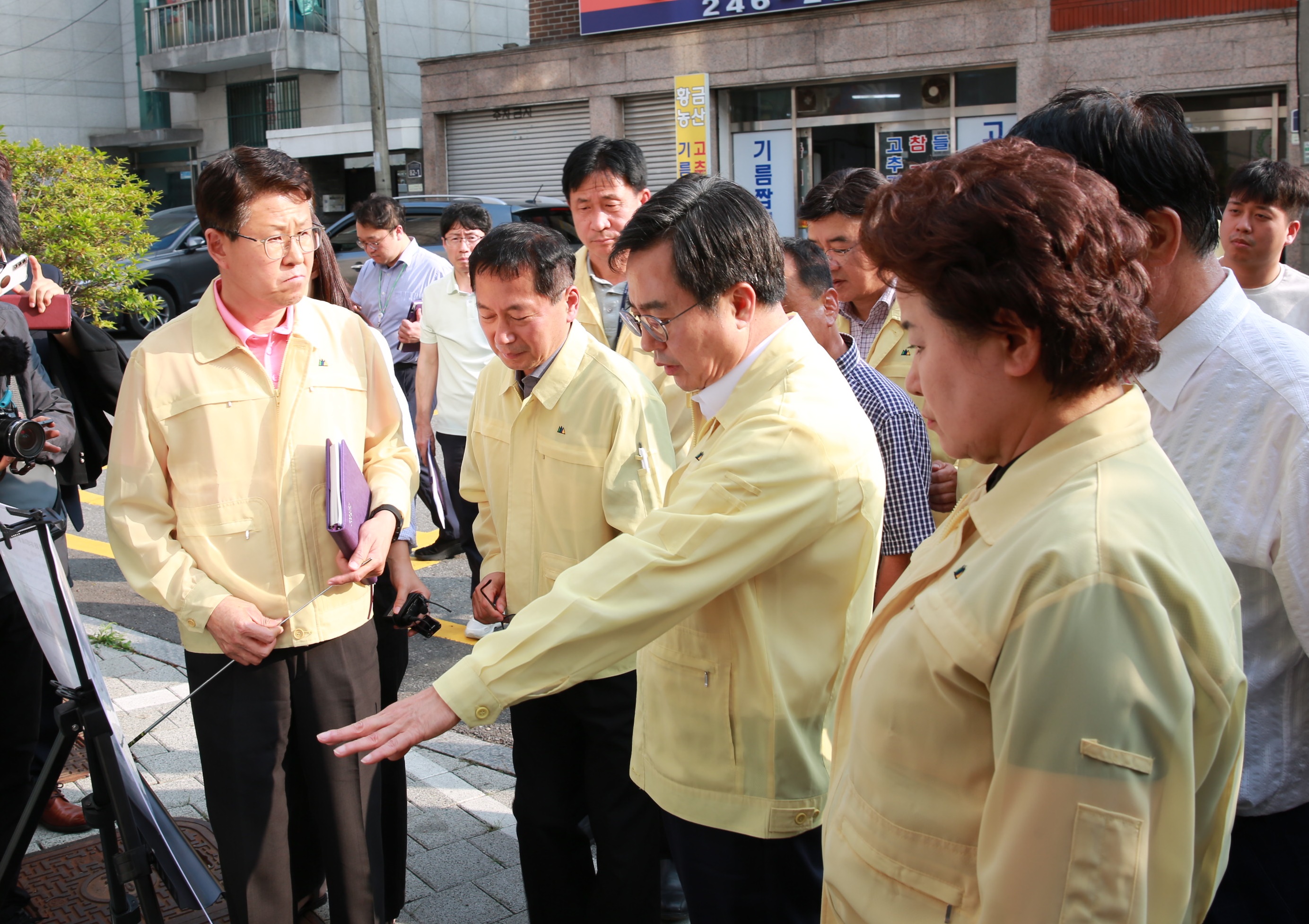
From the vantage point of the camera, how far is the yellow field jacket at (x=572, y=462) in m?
2.75

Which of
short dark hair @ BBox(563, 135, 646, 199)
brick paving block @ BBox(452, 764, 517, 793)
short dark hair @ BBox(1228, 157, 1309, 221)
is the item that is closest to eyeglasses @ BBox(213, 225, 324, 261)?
short dark hair @ BBox(563, 135, 646, 199)

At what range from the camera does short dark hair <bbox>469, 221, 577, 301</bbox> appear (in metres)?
2.92

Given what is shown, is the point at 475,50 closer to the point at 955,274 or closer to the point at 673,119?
the point at 673,119

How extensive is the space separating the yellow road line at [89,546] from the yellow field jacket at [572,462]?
188 inches

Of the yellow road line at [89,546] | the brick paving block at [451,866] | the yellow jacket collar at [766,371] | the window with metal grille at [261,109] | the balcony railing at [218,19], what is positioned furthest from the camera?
the window with metal grille at [261,109]

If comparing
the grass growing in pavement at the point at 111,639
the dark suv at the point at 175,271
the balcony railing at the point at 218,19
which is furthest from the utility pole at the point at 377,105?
the grass growing in pavement at the point at 111,639

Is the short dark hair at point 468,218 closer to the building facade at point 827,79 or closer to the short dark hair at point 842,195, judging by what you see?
the short dark hair at point 842,195

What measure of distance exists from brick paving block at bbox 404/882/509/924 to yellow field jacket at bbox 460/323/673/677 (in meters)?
0.84

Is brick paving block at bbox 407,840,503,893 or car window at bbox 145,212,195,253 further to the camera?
car window at bbox 145,212,195,253

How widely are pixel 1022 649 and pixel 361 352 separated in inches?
77.8

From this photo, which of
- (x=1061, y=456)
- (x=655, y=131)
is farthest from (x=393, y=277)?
(x=655, y=131)

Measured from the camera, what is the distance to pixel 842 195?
3820 millimetres

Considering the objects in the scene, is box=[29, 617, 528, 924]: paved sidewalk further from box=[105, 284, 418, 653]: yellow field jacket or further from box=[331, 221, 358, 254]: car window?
box=[331, 221, 358, 254]: car window

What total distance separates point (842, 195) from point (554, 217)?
957 centimetres
